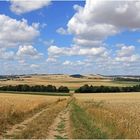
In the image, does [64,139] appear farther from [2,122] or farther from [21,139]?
[2,122]


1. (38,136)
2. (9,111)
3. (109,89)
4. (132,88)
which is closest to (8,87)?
(109,89)

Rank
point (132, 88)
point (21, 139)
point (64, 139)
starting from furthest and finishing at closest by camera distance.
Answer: point (132, 88) → point (64, 139) → point (21, 139)

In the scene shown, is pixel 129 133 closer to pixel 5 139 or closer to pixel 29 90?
pixel 5 139

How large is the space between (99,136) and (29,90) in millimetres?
112637

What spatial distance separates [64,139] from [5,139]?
2.48 metres

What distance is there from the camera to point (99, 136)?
14703mm

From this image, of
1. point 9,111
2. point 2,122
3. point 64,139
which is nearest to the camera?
point 64,139

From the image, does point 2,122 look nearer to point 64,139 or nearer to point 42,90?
point 64,139

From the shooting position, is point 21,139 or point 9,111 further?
point 9,111

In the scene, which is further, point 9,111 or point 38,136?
point 9,111

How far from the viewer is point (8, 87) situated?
12294 cm

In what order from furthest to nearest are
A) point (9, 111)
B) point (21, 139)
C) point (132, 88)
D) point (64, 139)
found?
point (132, 88) < point (9, 111) < point (64, 139) < point (21, 139)

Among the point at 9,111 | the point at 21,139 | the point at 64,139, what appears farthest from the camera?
the point at 9,111

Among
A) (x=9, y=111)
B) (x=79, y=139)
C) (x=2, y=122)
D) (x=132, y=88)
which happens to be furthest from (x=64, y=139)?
(x=132, y=88)
